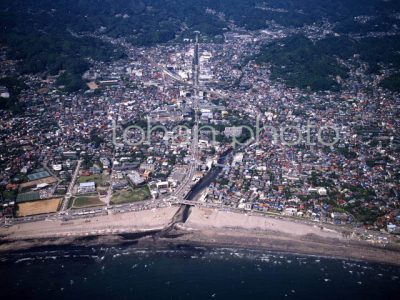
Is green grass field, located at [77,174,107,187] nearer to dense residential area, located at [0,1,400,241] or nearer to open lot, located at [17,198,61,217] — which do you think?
dense residential area, located at [0,1,400,241]

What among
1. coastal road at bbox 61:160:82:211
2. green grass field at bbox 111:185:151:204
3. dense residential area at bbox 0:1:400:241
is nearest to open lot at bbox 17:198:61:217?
dense residential area at bbox 0:1:400:241

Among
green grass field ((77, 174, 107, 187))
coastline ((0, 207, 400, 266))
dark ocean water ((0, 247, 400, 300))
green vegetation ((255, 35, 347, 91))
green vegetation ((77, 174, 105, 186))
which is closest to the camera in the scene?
dark ocean water ((0, 247, 400, 300))

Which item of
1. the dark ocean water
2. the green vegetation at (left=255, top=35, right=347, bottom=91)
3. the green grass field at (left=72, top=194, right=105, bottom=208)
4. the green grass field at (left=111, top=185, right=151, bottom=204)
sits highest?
the green vegetation at (left=255, top=35, right=347, bottom=91)

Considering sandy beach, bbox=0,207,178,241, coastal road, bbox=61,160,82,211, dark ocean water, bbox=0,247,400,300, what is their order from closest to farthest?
dark ocean water, bbox=0,247,400,300 < sandy beach, bbox=0,207,178,241 < coastal road, bbox=61,160,82,211

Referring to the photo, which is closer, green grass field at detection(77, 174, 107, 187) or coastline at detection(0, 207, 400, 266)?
coastline at detection(0, 207, 400, 266)

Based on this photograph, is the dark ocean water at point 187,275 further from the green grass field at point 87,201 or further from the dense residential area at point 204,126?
the green grass field at point 87,201

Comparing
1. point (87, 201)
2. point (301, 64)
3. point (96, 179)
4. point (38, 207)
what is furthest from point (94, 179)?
point (301, 64)
